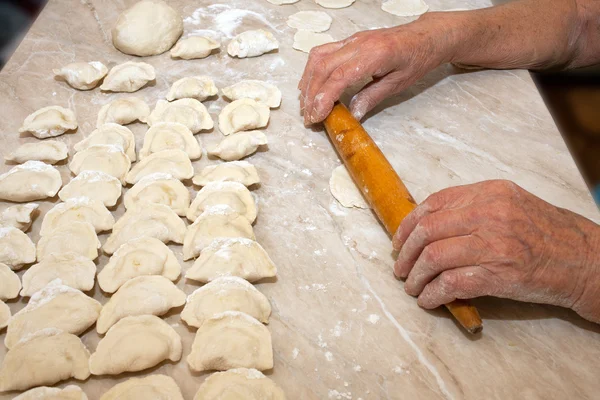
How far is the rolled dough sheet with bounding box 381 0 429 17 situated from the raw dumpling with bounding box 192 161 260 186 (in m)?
1.18

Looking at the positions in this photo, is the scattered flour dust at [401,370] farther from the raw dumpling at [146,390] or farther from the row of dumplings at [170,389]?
the raw dumpling at [146,390]

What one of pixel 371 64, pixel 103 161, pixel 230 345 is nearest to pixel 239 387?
pixel 230 345

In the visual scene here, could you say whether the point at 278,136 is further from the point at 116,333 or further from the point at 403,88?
the point at 116,333

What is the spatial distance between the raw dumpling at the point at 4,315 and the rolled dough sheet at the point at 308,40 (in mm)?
1416

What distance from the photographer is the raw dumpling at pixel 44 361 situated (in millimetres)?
1172

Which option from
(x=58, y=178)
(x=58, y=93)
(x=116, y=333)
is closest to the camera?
(x=116, y=333)

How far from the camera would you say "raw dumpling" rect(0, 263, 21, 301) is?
1349 mm

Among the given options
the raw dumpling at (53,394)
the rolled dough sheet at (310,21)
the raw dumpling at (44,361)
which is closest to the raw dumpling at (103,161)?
the raw dumpling at (44,361)

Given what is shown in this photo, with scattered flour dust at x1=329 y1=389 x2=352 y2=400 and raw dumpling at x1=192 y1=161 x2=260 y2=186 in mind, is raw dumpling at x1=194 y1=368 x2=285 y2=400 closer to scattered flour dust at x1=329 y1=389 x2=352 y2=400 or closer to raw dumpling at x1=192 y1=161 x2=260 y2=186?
scattered flour dust at x1=329 y1=389 x2=352 y2=400

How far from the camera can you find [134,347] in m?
1.21

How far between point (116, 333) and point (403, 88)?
1.24 metres

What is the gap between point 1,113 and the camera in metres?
1.90

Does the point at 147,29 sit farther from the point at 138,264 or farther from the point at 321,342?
the point at 321,342

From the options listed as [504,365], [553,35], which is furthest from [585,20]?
[504,365]
